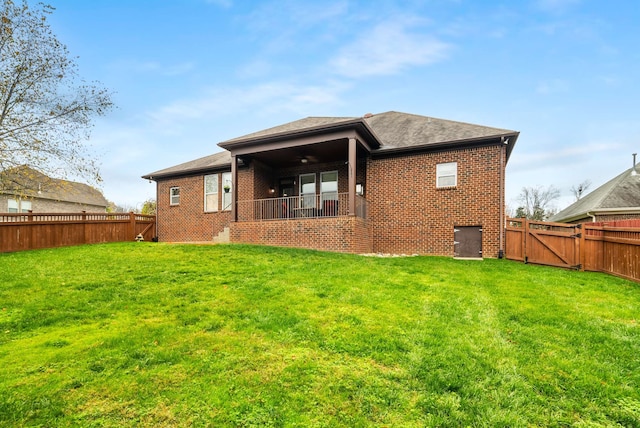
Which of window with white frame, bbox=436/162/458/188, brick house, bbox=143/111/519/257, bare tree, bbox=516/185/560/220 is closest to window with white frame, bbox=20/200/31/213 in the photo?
brick house, bbox=143/111/519/257

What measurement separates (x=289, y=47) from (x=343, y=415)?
579 inches

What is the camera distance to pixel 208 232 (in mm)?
15945

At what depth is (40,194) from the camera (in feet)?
77.3

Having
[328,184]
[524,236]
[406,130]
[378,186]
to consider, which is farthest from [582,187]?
[328,184]

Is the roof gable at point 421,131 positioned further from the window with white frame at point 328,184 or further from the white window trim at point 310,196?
the white window trim at point 310,196

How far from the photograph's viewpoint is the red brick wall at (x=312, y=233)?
35.6 ft

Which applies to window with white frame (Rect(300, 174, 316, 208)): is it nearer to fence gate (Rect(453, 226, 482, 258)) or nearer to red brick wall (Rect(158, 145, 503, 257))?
red brick wall (Rect(158, 145, 503, 257))

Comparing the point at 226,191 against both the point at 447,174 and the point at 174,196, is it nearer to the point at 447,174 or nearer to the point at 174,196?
the point at 174,196

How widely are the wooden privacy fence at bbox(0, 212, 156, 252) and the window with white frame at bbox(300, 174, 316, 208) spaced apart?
27.4 feet

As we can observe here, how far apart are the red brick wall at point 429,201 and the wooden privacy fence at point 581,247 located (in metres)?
0.77

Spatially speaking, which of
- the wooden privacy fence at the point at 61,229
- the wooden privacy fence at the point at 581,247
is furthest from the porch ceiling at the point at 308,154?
the wooden privacy fence at the point at 61,229

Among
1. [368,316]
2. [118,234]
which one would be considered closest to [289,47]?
[118,234]

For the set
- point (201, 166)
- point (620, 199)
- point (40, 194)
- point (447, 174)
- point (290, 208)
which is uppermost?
point (201, 166)

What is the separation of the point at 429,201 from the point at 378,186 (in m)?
2.04
